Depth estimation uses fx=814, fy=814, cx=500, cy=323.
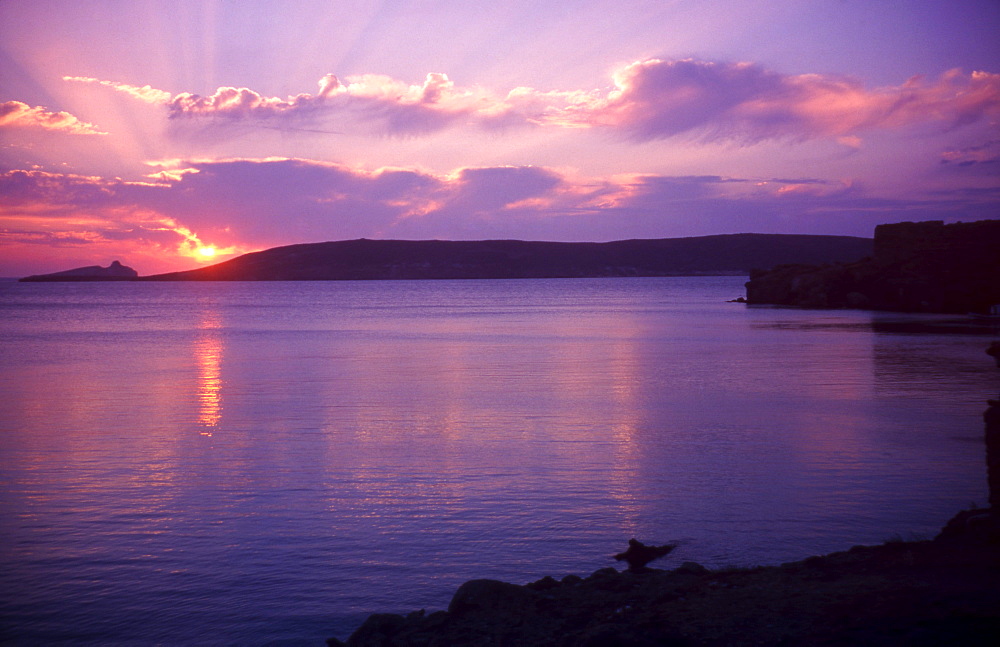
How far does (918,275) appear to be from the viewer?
42.7 meters

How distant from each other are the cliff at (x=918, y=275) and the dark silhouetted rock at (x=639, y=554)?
39378 mm

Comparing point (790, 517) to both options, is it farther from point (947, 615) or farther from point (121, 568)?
point (121, 568)

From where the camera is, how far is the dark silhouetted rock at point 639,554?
624 cm

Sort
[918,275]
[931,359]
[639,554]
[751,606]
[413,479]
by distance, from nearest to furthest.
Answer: [751,606] < [639,554] < [413,479] < [931,359] < [918,275]

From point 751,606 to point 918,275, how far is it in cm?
4331

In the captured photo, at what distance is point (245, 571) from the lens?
6.23 m

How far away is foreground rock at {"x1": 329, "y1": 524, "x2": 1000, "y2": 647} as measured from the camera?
4.30 meters

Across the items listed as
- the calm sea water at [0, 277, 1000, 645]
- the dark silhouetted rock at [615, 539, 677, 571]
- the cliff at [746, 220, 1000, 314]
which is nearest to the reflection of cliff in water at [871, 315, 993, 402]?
the calm sea water at [0, 277, 1000, 645]

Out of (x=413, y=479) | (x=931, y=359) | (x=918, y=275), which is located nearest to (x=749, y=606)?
A: (x=413, y=479)

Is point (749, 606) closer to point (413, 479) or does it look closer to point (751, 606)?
point (751, 606)

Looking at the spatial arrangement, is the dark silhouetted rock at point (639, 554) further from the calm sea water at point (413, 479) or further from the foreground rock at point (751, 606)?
the foreground rock at point (751, 606)

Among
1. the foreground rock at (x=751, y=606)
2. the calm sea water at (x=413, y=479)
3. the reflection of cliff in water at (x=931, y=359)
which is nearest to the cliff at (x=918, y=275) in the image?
the reflection of cliff in water at (x=931, y=359)

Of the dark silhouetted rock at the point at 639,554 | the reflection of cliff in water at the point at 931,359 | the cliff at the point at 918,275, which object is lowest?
the dark silhouetted rock at the point at 639,554

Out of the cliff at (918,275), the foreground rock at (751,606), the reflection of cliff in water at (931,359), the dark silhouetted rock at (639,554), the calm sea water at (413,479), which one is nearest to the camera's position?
the foreground rock at (751,606)
